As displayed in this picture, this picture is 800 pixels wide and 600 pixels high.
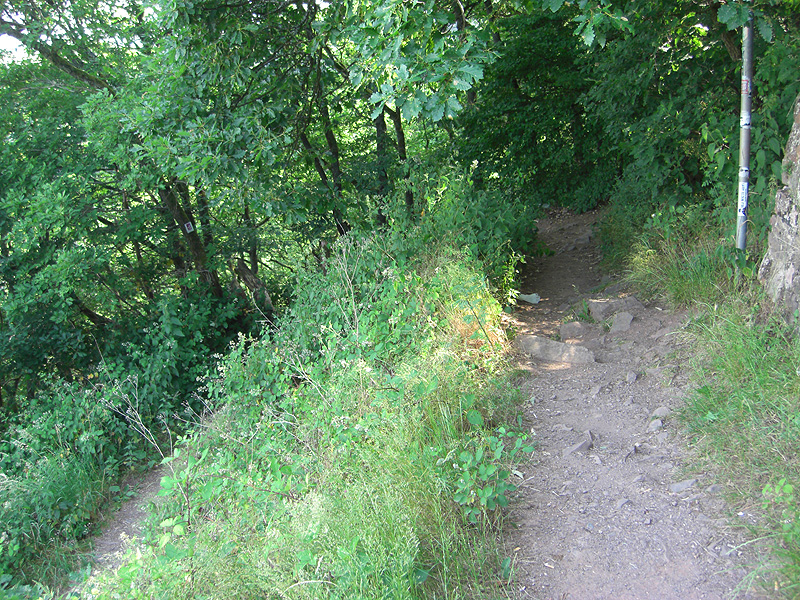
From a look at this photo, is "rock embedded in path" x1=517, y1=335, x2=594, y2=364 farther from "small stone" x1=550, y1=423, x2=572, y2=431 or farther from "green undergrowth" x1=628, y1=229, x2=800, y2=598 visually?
"small stone" x1=550, y1=423, x2=572, y2=431

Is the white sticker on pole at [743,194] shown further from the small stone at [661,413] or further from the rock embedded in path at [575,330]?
the small stone at [661,413]

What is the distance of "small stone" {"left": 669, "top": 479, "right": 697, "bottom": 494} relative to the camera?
297cm

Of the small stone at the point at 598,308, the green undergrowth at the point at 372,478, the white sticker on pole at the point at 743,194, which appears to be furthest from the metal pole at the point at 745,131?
the green undergrowth at the point at 372,478

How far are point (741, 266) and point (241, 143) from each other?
478 cm

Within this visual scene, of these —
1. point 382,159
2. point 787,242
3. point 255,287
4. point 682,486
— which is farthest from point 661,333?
point 255,287

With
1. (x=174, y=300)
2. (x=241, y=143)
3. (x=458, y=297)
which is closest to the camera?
(x=458, y=297)

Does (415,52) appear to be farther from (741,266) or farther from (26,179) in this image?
(26,179)

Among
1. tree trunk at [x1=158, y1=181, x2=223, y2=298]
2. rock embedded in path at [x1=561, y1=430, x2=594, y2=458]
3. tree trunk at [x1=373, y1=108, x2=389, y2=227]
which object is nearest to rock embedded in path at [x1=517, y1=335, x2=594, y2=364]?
rock embedded in path at [x1=561, y1=430, x2=594, y2=458]

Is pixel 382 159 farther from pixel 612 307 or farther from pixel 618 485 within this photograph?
pixel 618 485

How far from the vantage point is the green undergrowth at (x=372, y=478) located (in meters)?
2.58

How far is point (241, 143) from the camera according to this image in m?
5.97

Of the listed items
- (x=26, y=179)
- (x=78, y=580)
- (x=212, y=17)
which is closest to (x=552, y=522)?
(x=78, y=580)

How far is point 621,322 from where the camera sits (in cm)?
516

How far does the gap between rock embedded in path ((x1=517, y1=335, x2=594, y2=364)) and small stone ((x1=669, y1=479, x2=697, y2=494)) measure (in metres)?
1.74
